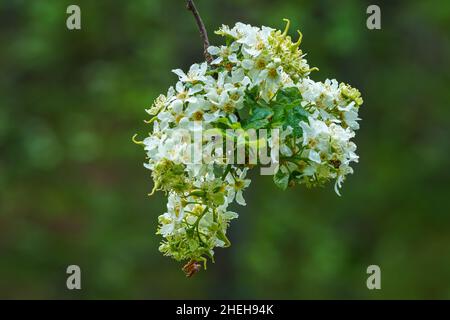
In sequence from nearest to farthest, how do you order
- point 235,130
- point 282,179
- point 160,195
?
point 235,130, point 282,179, point 160,195

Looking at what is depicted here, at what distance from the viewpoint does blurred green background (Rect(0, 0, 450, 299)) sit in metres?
8.62

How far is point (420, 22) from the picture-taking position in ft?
30.7

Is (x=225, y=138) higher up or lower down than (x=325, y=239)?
lower down

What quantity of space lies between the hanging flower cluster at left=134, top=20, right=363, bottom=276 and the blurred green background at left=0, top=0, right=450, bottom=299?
16.7 feet

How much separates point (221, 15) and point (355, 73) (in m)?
1.87

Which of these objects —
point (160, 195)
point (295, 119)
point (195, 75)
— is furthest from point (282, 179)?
point (160, 195)

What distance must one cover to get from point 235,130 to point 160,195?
6409 mm

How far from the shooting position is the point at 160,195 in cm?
908

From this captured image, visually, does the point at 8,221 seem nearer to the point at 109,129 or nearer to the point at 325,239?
the point at 109,129

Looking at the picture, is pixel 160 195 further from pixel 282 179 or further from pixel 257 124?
pixel 257 124

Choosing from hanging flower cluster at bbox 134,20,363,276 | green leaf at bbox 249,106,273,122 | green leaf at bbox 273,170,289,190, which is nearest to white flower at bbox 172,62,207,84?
hanging flower cluster at bbox 134,20,363,276

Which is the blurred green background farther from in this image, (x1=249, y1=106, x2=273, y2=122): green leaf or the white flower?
(x1=249, y1=106, x2=273, y2=122): green leaf
